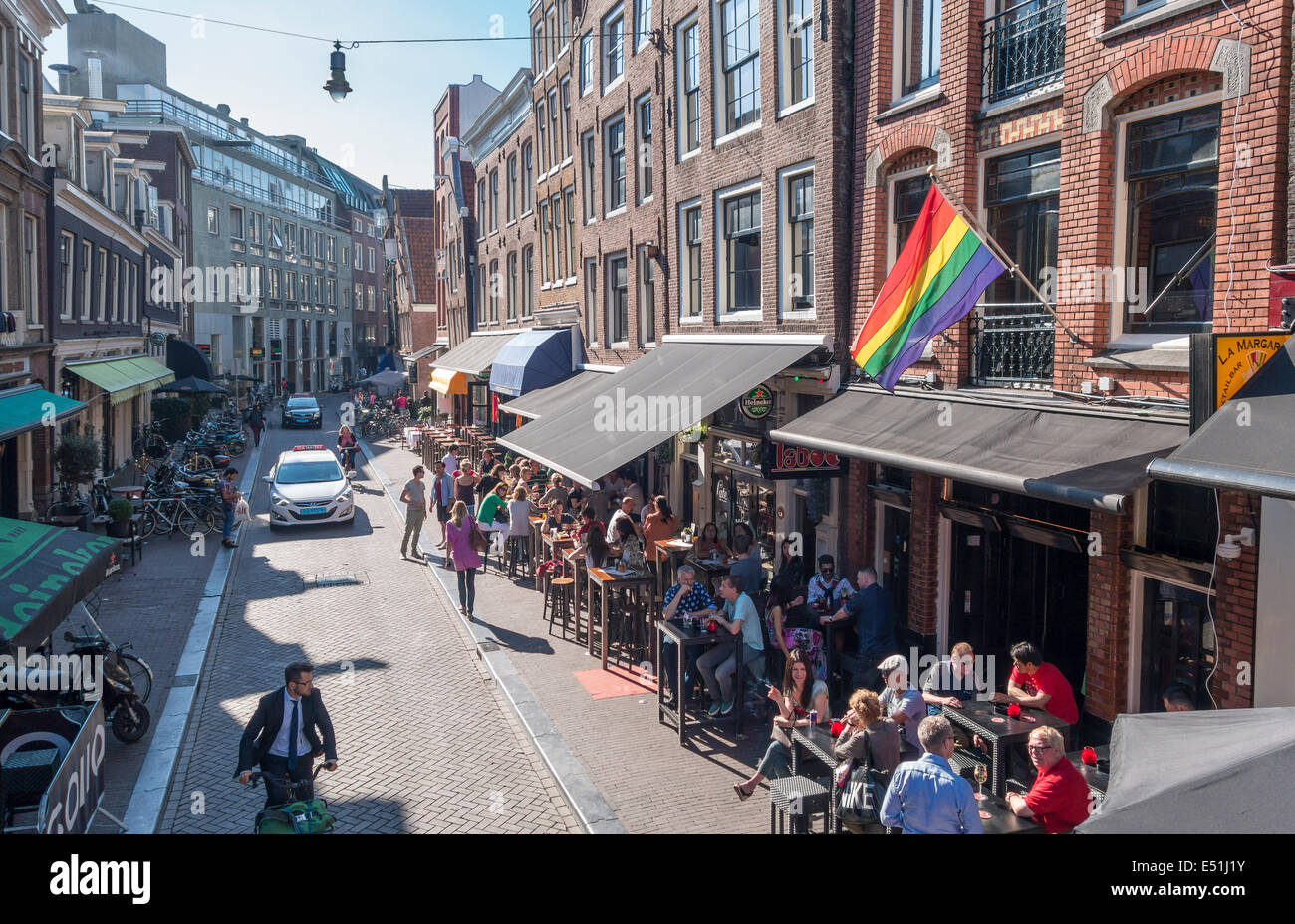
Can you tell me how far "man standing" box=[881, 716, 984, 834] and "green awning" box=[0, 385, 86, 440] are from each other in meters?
15.2

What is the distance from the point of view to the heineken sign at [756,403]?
14.0 m

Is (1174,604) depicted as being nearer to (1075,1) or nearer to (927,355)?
(927,355)

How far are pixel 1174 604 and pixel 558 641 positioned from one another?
25.5ft

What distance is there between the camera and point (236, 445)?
119 ft

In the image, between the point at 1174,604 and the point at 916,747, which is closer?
the point at 916,747

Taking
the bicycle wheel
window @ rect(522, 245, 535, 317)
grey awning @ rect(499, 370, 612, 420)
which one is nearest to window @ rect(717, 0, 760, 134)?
grey awning @ rect(499, 370, 612, 420)

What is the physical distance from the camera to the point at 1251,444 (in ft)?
20.3

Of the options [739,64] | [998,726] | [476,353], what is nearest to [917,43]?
[739,64]

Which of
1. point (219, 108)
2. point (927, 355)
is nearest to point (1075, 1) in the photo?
point (927, 355)

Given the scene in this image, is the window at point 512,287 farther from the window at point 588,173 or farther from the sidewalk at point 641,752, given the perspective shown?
the sidewalk at point 641,752

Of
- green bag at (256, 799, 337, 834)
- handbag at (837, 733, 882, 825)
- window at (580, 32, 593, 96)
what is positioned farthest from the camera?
window at (580, 32, 593, 96)

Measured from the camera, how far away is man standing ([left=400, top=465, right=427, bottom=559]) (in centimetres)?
1853

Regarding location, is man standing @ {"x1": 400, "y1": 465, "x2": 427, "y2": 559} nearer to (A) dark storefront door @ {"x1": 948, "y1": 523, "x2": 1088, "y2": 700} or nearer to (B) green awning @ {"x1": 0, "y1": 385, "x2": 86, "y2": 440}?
(B) green awning @ {"x1": 0, "y1": 385, "x2": 86, "y2": 440}

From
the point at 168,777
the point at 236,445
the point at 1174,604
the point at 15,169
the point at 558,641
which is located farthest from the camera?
the point at 236,445
